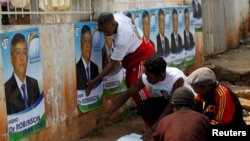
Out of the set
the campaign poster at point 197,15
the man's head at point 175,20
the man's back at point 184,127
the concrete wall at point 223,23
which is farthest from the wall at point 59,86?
the concrete wall at point 223,23

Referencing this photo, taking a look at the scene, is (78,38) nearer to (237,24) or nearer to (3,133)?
(3,133)

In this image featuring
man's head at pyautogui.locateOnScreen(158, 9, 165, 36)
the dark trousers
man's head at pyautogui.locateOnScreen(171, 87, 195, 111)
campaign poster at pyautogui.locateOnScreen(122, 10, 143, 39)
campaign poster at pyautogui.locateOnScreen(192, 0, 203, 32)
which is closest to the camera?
man's head at pyautogui.locateOnScreen(171, 87, 195, 111)

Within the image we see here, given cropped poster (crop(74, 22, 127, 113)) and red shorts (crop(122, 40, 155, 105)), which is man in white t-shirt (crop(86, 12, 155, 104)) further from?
cropped poster (crop(74, 22, 127, 113))

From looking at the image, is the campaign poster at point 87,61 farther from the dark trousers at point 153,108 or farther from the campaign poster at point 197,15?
the campaign poster at point 197,15

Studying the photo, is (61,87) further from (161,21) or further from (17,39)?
(161,21)

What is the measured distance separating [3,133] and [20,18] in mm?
1214

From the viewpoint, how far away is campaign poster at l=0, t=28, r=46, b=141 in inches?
189

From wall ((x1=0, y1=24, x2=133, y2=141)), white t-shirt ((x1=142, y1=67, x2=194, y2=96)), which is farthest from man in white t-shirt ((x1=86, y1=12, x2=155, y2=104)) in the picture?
white t-shirt ((x1=142, y1=67, x2=194, y2=96))

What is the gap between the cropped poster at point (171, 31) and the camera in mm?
7793

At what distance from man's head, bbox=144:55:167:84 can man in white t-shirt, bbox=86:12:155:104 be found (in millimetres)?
854

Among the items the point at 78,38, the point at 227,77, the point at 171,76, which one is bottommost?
the point at 227,77

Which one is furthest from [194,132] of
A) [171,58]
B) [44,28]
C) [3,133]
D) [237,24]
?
[237,24]

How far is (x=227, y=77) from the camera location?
9.66 meters

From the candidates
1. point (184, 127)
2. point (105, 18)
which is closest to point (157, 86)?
point (105, 18)
